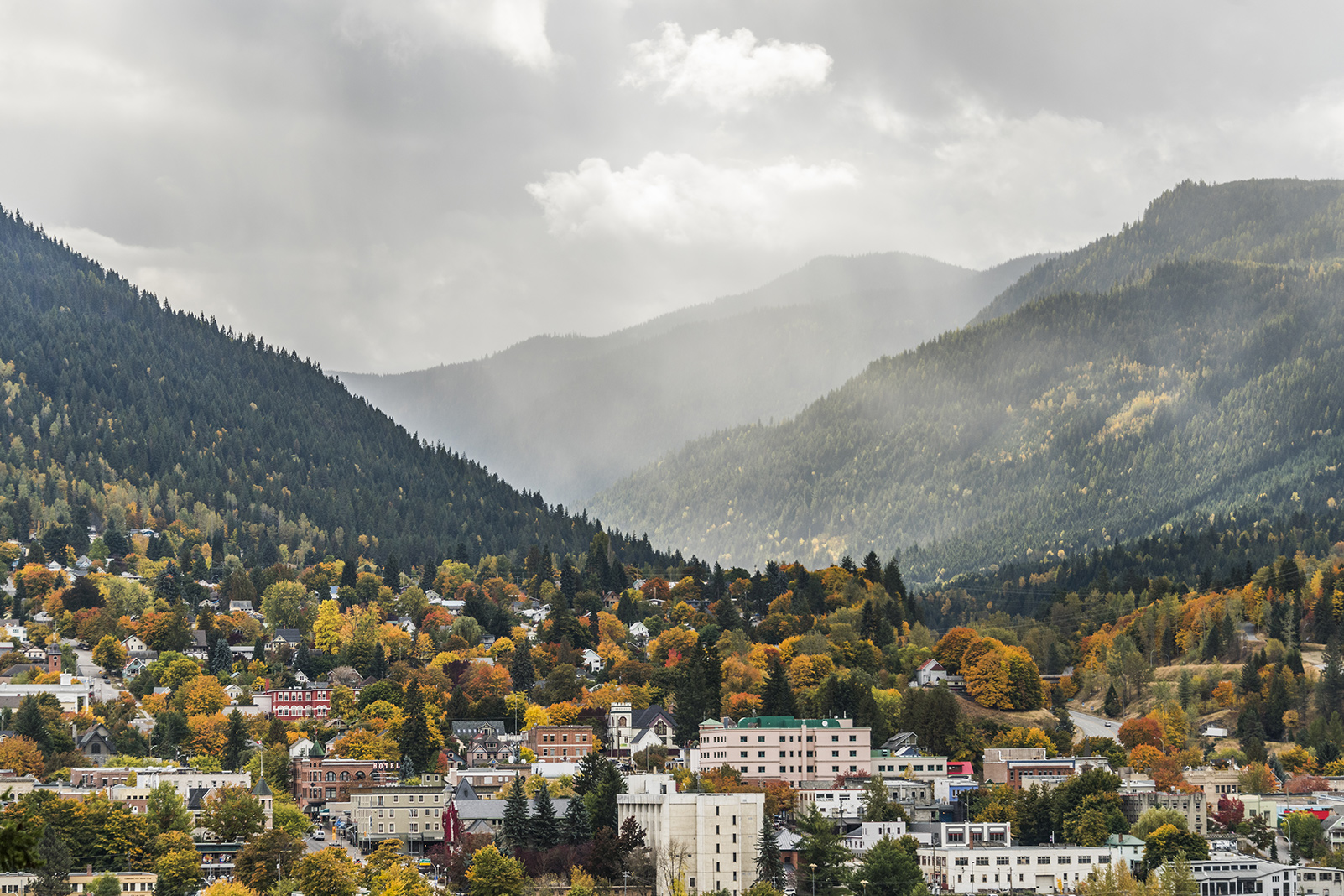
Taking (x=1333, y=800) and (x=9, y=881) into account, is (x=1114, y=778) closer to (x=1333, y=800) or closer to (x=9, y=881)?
(x=1333, y=800)

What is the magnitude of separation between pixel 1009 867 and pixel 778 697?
3591 centimetres

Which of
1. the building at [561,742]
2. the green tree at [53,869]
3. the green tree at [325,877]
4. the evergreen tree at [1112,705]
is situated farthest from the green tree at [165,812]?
the evergreen tree at [1112,705]

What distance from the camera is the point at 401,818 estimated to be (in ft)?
437

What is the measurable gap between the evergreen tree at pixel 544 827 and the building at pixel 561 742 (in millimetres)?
29018

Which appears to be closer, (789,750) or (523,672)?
(789,750)

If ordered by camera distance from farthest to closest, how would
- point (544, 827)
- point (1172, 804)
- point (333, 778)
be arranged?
point (333, 778)
point (1172, 804)
point (544, 827)

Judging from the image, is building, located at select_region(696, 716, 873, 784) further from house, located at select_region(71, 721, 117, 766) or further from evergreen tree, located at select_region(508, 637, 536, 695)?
house, located at select_region(71, 721, 117, 766)

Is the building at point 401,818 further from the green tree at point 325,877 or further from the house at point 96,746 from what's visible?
the house at point 96,746

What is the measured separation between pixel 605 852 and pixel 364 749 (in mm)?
41526

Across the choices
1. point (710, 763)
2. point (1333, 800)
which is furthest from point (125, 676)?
point (1333, 800)

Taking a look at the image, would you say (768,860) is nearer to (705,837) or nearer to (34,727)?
(705,837)

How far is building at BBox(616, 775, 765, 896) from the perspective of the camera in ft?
382

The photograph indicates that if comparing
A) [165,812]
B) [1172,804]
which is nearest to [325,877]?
[165,812]

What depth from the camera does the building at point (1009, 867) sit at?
120188mm
